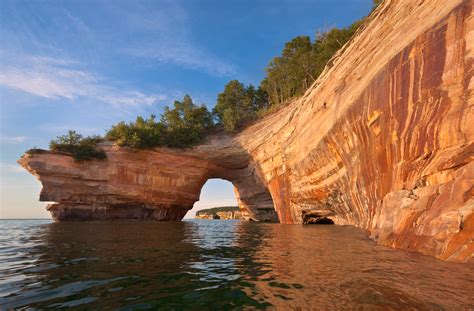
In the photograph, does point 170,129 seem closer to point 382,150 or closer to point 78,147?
point 78,147

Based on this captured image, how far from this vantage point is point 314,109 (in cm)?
1898

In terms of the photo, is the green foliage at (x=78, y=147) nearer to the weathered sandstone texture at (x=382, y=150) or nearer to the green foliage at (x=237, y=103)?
the weathered sandstone texture at (x=382, y=150)

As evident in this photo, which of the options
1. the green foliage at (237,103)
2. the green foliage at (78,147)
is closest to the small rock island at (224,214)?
the green foliage at (237,103)

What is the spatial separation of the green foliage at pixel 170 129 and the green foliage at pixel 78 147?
2448 millimetres

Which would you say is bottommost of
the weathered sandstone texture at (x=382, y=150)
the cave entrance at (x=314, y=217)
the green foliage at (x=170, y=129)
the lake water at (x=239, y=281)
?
the lake water at (x=239, y=281)

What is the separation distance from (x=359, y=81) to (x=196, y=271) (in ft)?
41.3

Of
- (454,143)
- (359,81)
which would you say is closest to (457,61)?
(454,143)

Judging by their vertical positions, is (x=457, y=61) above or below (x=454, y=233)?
above

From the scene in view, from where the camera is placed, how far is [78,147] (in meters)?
31.1

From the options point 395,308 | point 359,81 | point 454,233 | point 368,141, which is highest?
point 359,81

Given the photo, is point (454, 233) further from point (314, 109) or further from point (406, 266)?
point (314, 109)

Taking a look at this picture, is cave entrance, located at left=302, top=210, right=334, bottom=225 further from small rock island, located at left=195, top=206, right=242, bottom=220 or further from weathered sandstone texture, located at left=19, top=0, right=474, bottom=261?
small rock island, located at left=195, top=206, right=242, bottom=220

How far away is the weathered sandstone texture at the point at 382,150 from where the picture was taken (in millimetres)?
7523

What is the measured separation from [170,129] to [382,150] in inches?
1112
